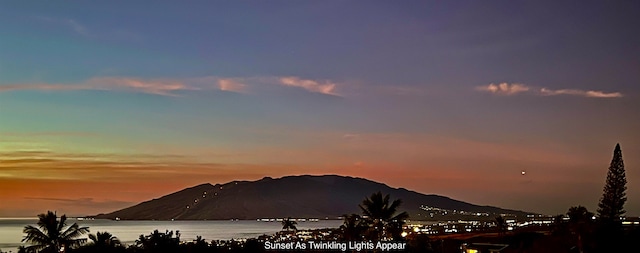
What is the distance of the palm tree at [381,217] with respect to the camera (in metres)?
61.7

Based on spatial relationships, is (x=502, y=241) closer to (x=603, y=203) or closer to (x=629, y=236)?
(x=603, y=203)

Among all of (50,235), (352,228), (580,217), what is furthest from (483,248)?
(50,235)

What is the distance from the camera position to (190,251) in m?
46.8

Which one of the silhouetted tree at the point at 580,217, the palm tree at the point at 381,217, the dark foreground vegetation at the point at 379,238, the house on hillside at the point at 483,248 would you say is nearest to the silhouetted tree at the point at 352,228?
the dark foreground vegetation at the point at 379,238

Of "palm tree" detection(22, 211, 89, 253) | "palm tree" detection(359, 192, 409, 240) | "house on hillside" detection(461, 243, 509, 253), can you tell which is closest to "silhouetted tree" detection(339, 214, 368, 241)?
"palm tree" detection(359, 192, 409, 240)

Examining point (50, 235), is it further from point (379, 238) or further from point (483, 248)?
point (483, 248)

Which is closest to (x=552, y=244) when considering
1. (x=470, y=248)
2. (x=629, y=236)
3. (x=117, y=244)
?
(x=629, y=236)

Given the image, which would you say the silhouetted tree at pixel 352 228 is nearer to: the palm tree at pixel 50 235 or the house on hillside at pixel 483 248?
the house on hillside at pixel 483 248

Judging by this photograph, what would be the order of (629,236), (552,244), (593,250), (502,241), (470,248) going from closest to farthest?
(593,250) < (629,236) < (552,244) < (470,248) < (502,241)

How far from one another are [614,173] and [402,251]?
73.9 ft

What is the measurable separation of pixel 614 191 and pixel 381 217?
78.6 ft

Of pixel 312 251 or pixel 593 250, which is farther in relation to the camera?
pixel 312 251

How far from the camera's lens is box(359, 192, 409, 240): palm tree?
61.7 metres

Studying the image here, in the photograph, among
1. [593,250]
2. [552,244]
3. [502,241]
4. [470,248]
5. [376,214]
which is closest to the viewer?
[593,250]
